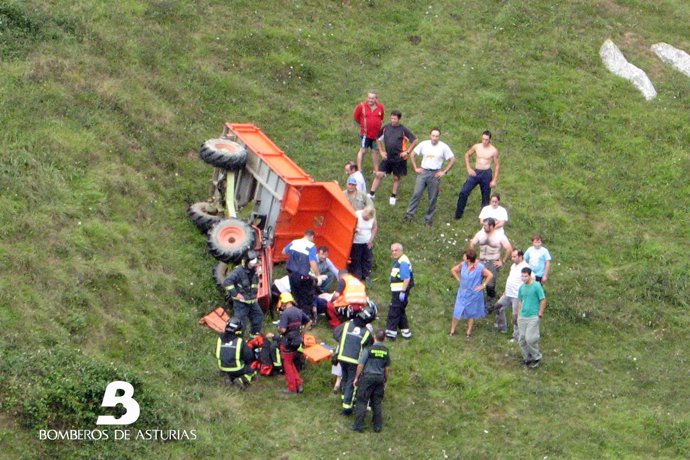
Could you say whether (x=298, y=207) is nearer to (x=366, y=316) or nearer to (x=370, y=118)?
(x=370, y=118)

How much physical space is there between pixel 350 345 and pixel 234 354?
173 centimetres

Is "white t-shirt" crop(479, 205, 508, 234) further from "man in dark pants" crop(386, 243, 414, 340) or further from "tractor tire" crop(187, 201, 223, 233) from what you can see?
"tractor tire" crop(187, 201, 223, 233)

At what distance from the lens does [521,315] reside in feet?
57.4

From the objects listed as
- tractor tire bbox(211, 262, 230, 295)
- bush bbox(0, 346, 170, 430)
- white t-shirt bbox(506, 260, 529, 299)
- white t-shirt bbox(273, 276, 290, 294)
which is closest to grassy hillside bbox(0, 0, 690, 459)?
bush bbox(0, 346, 170, 430)

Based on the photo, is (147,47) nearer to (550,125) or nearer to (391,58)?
(391,58)

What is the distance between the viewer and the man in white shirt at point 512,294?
59.3ft

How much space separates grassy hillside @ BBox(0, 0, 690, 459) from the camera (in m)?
15.6

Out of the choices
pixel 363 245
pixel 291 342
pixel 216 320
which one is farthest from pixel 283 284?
pixel 291 342

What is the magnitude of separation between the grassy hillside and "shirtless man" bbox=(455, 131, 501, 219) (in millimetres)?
521

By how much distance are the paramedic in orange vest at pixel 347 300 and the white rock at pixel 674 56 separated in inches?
507

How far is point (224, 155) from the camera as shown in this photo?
19.8 m

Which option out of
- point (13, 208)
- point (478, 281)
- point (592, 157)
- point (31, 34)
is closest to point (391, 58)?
point (592, 157)

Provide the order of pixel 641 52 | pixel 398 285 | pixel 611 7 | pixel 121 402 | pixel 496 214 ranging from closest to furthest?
1. pixel 121 402
2. pixel 398 285
3. pixel 496 214
4. pixel 641 52
5. pixel 611 7

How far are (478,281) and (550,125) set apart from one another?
794cm
